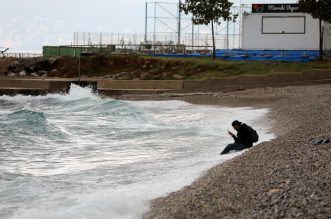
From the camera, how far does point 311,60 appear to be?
3784 cm

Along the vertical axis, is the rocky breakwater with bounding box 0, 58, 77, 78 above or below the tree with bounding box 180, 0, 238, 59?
below

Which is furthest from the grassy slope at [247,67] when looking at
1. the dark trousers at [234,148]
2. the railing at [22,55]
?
the railing at [22,55]

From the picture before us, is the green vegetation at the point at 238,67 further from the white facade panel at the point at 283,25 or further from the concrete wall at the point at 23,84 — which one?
the white facade panel at the point at 283,25

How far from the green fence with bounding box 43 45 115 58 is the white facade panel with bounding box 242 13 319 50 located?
35.6 feet

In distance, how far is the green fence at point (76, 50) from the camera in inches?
1847

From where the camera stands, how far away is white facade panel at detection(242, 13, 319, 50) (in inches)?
1795

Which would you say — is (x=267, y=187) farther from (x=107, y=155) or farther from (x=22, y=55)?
(x=22, y=55)

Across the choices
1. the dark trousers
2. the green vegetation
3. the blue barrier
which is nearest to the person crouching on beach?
the dark trousers

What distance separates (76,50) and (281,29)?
16007 millimetres

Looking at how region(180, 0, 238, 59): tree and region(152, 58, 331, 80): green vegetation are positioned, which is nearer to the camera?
region(152, 58, 331, 80): green vegetation

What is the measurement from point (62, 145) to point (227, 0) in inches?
1022

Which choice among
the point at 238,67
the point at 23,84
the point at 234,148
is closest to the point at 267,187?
the point at 234,148

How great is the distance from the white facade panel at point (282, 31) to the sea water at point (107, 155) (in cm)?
1914

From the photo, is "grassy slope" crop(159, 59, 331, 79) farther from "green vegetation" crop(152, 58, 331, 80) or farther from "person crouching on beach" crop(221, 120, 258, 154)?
"person crouching on beach" crop(221, 120, 258, 154)
